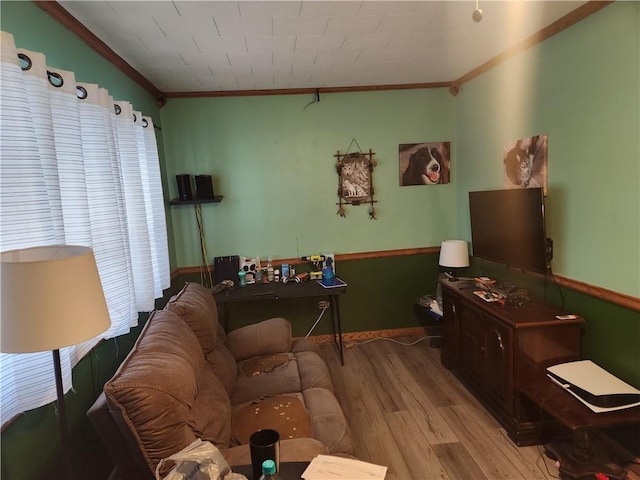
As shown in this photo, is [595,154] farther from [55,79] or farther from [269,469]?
[55,79]

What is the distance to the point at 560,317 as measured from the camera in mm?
2342

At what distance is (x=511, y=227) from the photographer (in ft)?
8.97

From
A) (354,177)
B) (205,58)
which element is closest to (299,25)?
(205,58)

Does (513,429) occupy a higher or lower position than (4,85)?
lower

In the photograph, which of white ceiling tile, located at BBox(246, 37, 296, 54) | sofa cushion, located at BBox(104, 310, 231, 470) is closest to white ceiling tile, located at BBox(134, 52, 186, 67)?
white ceiling tile, located at BBox(246, 37, 296, 54)

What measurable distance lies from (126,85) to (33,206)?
1.79 m

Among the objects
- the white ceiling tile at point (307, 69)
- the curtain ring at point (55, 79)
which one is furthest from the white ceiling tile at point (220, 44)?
the curtain ring at point (55, 79)

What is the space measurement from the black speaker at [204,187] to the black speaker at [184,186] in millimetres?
81

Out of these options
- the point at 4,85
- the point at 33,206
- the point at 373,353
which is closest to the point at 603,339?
the point at 373,353

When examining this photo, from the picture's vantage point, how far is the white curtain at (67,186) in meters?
1.32

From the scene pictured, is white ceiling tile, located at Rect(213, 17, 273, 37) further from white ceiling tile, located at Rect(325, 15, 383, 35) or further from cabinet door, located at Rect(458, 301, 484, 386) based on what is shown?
cabinet door, located at Rect(458, 301, 484, 386)

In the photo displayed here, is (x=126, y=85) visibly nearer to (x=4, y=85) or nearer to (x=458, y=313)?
(x=4, y=85)

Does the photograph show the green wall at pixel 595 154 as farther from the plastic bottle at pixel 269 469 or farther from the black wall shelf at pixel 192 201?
the black wall shelf at pixel 192 201

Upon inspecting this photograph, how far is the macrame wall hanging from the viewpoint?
388 centimetres
